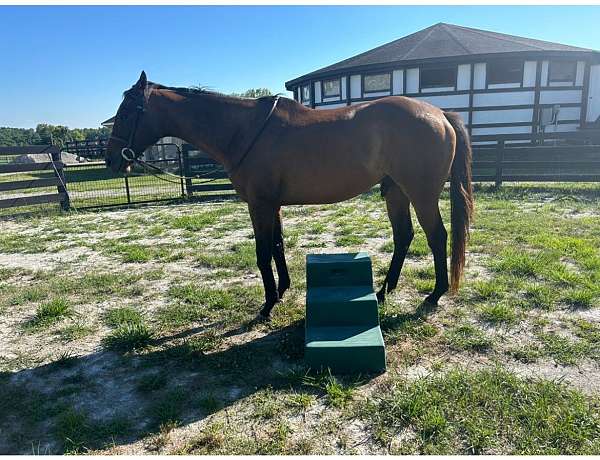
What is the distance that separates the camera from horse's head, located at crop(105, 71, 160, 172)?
3.87 metres

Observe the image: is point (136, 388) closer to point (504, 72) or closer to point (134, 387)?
point (134, 387)

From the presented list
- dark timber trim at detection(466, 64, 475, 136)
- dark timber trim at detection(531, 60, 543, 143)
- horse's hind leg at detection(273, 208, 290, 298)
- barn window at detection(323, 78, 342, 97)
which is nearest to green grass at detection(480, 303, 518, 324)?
horse's hind leg at detection(273, 208, 290, 298)

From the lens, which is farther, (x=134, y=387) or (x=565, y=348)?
(x=565, y=348)

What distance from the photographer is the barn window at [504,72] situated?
18.6 meters

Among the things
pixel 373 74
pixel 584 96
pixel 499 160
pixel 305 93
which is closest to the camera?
pixel 499 160

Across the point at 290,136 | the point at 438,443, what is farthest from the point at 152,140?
the point at 438,443

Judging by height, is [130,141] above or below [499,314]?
above

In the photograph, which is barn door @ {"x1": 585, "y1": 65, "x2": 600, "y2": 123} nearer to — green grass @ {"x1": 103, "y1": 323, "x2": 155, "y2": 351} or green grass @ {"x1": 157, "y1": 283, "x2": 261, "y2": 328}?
green grass @ {"x1": 157, "y1": 283, "x2": 261, "y2": 328}

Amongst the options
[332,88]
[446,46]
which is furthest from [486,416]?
[332,88]

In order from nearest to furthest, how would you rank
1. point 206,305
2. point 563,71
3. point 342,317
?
point 342,317 → point 206,305 → point 563,71

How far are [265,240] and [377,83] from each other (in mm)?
19207

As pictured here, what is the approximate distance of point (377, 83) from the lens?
20953mm

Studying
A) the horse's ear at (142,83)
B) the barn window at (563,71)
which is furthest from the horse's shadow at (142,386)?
the barn window at (563,71)

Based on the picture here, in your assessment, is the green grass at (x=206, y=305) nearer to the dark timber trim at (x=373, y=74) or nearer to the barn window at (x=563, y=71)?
the dark timber trim at (x=373, y=74)
